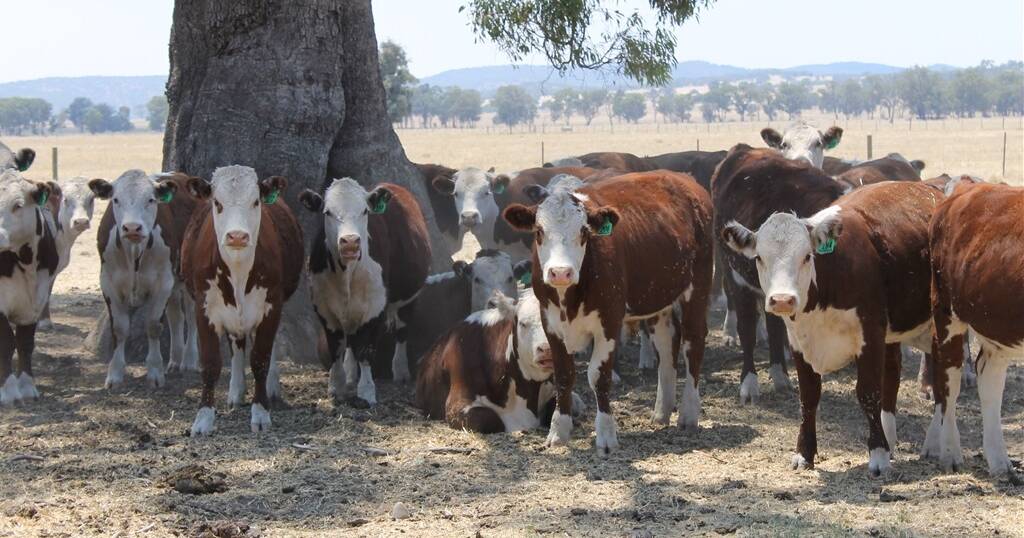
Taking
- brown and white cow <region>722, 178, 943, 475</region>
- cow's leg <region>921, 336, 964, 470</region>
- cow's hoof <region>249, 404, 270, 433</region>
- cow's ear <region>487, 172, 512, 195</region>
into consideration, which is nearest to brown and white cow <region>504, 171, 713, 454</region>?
brown and white cow <region>722, 178, 943, 475</region>

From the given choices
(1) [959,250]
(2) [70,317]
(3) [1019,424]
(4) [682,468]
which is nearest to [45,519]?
(4) [682,468]

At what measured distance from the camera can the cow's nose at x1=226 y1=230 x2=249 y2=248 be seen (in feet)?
29.7

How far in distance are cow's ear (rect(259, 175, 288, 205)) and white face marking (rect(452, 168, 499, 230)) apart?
20.0 ft

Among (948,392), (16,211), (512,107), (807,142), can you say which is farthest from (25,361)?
(512,107)

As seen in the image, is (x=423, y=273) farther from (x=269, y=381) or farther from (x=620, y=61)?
(x=620, y=61)

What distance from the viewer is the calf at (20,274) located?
10.6 metres

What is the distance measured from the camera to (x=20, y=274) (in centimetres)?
1080

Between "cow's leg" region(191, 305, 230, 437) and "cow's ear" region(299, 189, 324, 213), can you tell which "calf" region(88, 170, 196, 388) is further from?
"cow's leg" region(191, 305, 230, 437)

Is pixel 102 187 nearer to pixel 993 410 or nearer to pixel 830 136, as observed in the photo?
pixel 993 410

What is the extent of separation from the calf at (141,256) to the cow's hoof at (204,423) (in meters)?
1.94

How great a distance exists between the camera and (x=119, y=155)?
7650 cm

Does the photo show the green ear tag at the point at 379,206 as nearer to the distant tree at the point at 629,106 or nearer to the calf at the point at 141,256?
the calf at the point at 141,256

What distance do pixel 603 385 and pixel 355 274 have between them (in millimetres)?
2853

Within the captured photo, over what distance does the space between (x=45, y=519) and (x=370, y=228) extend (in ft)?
14.8
